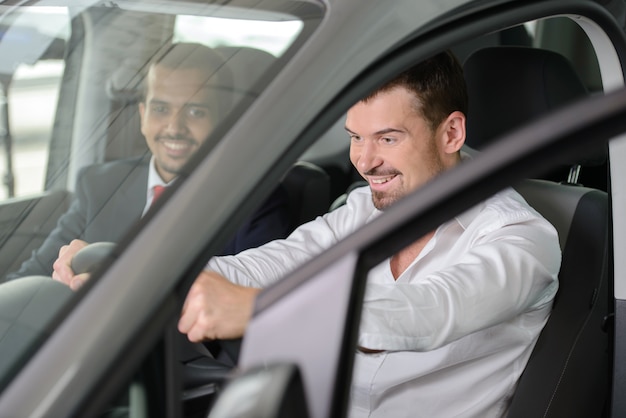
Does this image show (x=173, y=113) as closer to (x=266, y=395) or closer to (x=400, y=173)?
(x=266, y=395)

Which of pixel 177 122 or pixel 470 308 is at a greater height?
pixel 177 122

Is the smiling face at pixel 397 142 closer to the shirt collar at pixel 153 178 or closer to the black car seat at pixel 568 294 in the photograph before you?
the black car seat at pixel 568 294

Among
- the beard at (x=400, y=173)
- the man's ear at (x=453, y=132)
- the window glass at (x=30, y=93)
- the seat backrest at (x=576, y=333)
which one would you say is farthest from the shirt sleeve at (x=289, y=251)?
the window glass at (x=30, y=93)

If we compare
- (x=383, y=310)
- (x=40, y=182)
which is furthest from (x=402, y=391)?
(x=40, y=182)

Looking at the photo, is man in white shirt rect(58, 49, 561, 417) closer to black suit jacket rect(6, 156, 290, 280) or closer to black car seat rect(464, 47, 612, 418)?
black car seat rect(464, 47, 612, 418)

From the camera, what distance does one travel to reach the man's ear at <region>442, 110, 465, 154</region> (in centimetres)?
224

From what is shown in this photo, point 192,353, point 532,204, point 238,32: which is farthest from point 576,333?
point 238,32

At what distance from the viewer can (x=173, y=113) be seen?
50.4 inches

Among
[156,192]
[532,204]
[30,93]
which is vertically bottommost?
[532,204]

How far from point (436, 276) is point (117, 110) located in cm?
75

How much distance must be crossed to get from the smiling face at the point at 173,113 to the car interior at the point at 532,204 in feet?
0.08

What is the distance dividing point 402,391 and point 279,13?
1016mm

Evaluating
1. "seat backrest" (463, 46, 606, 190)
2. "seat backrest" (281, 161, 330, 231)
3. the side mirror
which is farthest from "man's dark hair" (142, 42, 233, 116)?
"seat backrest" (281, 161, 330, 231)

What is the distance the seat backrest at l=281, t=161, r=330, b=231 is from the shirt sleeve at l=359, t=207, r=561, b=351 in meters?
1.13
